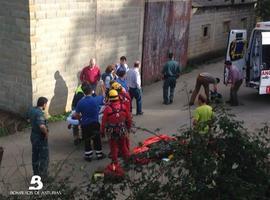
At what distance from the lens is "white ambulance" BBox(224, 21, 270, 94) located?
14.5 meters

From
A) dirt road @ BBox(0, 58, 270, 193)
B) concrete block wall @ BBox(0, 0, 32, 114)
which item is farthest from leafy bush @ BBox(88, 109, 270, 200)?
concrete block wall @ BBox(0, 0, 32, 114)

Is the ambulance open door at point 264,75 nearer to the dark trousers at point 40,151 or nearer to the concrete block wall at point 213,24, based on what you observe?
the concrete block wall at point 213,24

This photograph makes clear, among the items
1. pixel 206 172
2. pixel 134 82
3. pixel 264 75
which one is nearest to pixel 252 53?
pixel 264 75

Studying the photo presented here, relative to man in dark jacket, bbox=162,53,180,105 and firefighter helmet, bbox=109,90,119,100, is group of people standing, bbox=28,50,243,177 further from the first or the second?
man in dark jacket, bbox=162,53,180,105

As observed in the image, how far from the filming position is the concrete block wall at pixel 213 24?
1989 centimetres

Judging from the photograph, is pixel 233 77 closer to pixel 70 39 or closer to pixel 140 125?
pixel 140 125

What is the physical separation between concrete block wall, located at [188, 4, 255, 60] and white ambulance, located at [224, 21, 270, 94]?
14.9ft

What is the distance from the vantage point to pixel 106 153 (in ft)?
34.2

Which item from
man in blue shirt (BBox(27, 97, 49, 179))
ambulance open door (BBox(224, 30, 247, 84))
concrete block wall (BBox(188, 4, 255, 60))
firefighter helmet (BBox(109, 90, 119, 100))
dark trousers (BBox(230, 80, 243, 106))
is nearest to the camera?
man in blue shirt (BBox(27, 97, 49, 179))

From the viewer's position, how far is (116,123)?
8.80 meters

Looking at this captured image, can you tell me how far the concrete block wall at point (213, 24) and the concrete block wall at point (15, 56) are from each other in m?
9.16

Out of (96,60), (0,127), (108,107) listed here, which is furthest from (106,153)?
(96,60)

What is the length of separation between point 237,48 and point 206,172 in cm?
1130

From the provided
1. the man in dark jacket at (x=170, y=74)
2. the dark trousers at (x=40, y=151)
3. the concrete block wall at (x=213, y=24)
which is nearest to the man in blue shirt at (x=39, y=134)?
the dark trousers at (x=40, y=151)
